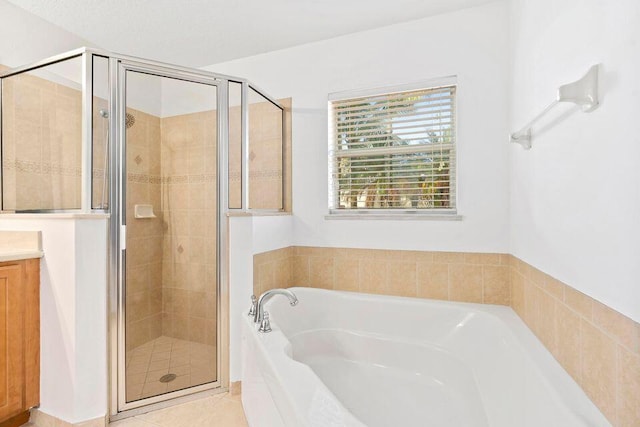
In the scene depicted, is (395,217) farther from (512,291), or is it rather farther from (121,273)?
(121,273)

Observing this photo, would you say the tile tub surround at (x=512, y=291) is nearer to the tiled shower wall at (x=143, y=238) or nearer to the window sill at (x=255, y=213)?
the window sill at (x=255, y=213)

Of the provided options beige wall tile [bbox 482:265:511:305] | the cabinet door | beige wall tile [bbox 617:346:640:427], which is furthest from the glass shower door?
beige wall tile [bbox 617:346:640:427]

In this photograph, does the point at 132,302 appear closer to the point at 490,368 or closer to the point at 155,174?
the point at 155,174

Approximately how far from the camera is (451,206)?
224cm

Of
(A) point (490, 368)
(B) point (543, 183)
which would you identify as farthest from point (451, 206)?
(A) point (490, 368)

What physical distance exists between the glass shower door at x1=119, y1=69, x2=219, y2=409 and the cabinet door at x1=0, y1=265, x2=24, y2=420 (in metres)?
0.46

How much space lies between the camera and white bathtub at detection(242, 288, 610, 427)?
1.03 metres

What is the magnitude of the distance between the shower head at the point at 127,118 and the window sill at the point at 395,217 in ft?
4.74

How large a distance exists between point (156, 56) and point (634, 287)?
333cm

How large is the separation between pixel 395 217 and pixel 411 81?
99 cm

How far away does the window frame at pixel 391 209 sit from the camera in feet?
7.24

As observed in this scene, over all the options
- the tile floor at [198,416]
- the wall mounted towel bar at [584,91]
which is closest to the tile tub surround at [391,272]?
the tile floor at [198,416]

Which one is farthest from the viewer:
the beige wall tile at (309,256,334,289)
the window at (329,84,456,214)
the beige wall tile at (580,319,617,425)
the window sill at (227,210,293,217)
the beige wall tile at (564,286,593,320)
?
the beige wall tile at (309,256,334,289)

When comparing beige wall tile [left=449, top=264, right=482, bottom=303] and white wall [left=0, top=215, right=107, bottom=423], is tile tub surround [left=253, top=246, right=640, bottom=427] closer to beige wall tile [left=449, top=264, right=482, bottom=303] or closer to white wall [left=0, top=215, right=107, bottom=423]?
beige wall tile [left=449, top=264, right=482, bottom=303]
